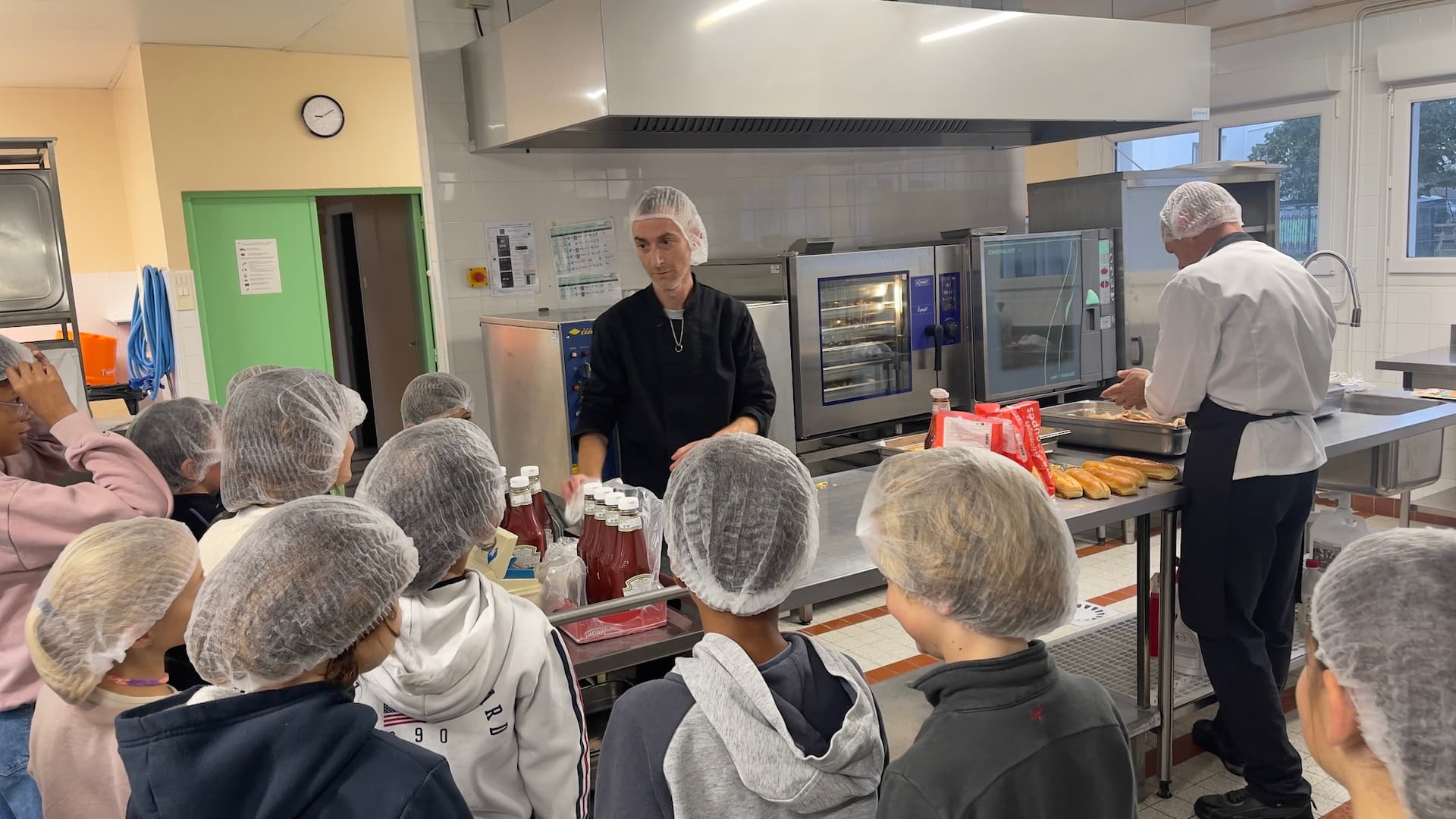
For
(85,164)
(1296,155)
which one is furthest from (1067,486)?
(85,164)

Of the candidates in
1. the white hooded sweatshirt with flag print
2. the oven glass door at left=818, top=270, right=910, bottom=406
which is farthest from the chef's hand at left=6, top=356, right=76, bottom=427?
the oven glass door at left=818, top=270, right=910, bottom=406

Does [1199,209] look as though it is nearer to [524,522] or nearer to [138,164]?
[524,522]

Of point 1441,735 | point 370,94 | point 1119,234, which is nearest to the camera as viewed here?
point 1441,735

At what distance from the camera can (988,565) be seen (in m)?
1.16

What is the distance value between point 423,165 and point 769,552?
3.29 metres

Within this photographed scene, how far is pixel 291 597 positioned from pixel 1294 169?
6.42m

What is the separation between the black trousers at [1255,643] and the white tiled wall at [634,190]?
2.68 metres

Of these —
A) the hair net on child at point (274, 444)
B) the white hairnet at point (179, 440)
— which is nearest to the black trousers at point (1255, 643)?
the hair net on child at point (274, 444)

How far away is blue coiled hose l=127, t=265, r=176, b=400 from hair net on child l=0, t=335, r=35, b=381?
4.45 metres

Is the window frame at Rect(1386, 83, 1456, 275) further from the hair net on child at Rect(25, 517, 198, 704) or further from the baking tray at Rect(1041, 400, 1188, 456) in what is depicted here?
the hair net on child at Rect(25, 517, 198, 704)

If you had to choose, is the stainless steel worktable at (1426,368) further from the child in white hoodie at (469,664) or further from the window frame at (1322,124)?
the child in white hoodie at (469,664)

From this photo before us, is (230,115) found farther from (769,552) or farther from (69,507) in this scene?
(769,552)

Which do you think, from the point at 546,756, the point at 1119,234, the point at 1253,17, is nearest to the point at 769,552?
the point at 546,756

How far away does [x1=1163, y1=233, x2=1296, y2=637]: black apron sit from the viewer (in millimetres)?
2607
